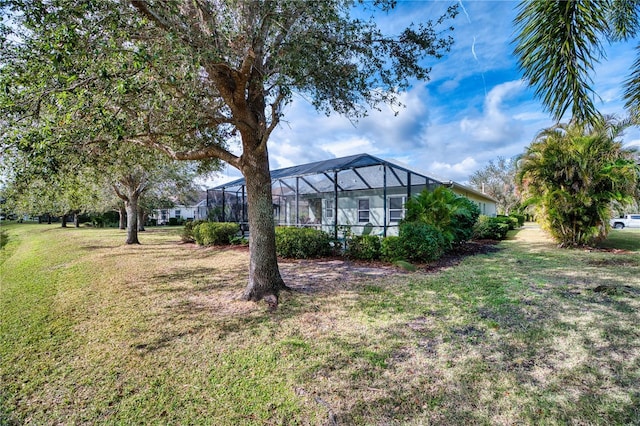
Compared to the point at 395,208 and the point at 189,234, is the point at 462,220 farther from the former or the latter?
the point at 189,234

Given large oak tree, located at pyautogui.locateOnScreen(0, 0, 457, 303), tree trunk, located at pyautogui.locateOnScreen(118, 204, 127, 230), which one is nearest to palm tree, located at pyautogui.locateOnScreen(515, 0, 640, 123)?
large oak tree, located at pyautogui.locateOnScreen(0, 0, 457, 303)

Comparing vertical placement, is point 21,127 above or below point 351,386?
above

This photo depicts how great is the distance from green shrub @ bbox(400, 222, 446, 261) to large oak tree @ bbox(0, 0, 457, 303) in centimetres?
354

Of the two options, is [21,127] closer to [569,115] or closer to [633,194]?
[569,115]

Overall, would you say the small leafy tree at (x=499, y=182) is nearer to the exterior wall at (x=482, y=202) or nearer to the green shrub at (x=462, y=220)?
the exterior wall at (x=482, y=202)

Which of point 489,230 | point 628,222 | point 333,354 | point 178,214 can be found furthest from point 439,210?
point 178,214

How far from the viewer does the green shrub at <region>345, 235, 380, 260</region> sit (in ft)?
28.2

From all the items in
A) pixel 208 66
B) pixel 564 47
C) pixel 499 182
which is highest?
pixel 499 182

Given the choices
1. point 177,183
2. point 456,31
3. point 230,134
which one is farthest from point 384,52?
point 177,183

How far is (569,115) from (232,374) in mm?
4754

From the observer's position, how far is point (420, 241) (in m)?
7.73

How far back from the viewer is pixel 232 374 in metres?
2.83

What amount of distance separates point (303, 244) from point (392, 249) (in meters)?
2.79

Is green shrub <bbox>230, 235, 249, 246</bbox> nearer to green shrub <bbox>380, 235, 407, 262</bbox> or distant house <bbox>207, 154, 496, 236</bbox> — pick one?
distant house <bbox>207, 154, 496, 236</bbox>
